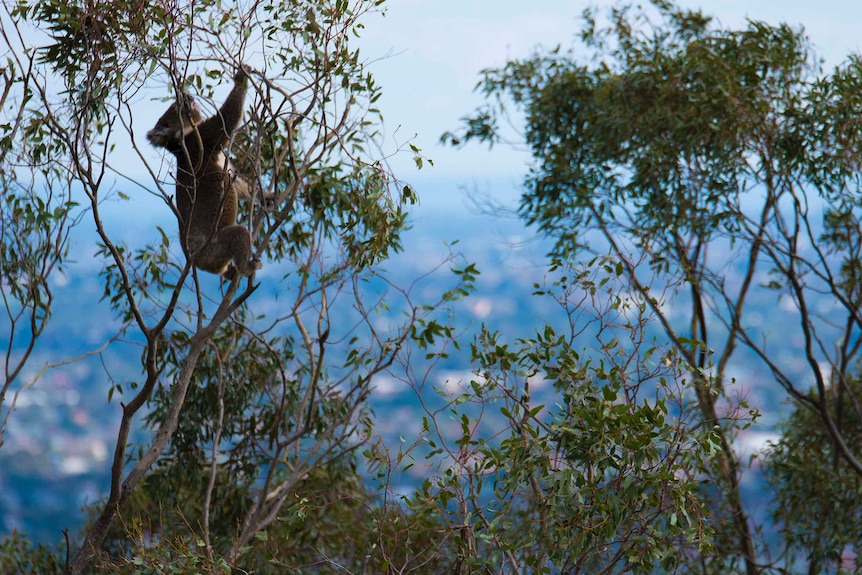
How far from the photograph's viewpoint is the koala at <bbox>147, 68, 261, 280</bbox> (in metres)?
4.38

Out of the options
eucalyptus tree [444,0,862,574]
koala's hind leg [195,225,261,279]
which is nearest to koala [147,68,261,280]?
koala's hind leg [195,225,261,279]

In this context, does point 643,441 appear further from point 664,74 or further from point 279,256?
point 664,74

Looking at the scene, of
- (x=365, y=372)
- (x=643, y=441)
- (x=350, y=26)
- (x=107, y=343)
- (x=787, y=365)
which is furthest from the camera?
(x=787, y=365)

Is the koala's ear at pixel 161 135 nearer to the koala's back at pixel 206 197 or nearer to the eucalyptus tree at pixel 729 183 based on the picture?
the koala's back at pixel 206 197

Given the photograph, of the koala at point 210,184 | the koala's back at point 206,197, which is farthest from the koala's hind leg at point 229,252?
the koala's back at point 206,197

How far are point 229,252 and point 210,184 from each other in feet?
1.41

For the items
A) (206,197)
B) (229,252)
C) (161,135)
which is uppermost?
(206,197)

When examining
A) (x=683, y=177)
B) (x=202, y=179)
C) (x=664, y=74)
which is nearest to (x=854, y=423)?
(x=683, y=177)

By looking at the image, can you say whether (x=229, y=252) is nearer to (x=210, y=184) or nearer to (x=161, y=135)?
(x=210, y=184)

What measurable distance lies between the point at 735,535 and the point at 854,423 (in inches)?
56.9

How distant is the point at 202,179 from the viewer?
16.0 feet

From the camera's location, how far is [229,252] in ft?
15.4

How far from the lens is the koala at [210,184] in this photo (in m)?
4.38

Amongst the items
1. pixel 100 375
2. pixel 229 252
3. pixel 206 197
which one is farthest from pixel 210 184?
pixel 100 375
